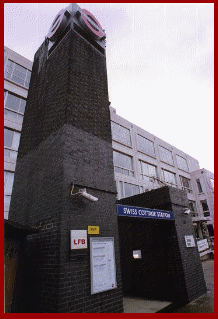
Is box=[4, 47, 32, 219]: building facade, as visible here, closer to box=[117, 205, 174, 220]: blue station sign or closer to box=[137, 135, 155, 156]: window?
box=[117, 205, 174, 220]: blue station sign

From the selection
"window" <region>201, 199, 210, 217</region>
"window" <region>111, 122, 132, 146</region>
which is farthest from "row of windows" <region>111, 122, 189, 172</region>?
"window" <region>201, 199, 210, 217</region>

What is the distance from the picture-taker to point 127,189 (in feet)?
63.0

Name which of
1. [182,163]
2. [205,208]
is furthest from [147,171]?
[205,208]

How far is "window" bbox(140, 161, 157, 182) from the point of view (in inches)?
886

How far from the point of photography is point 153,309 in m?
6.33

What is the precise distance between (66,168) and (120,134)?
1685 centimetres

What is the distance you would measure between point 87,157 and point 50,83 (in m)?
3.43

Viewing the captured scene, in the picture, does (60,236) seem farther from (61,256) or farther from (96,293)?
(96,293)

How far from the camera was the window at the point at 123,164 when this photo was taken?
19767mm

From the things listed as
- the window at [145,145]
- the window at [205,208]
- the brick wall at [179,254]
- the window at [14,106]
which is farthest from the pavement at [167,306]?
the window at [205,208]

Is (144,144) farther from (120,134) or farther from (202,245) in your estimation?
(202,245)

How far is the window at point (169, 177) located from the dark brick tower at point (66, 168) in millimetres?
19776

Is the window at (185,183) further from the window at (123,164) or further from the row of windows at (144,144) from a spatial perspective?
the window at (123,164)

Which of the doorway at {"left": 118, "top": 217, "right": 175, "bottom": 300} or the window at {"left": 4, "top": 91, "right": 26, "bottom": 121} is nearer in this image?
the doorway at {"left": 118, "top": 217, "right": 175, "bottom": 300}
